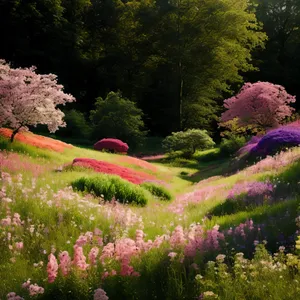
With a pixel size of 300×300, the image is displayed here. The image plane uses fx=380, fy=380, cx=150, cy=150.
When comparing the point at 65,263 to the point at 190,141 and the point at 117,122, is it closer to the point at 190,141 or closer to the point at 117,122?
the point at 190,141

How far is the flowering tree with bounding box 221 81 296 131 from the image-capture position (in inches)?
1017

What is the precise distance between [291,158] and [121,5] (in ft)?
Answer: 130

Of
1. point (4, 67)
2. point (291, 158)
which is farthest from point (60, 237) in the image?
point (4, 67)

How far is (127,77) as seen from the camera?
152 ft

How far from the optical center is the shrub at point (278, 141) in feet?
54.9

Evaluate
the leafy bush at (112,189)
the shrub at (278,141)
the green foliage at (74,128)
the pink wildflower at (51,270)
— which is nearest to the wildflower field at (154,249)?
the pink wildflower at (51,270)

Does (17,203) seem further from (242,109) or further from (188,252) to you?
(242,109)

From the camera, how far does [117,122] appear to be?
31656 millimetres

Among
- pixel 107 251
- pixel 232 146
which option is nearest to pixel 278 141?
pixel 232 146

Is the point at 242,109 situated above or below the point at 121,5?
below

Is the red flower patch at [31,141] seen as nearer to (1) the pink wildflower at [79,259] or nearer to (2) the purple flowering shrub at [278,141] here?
(2) the purple flowering shrub at [278,141]

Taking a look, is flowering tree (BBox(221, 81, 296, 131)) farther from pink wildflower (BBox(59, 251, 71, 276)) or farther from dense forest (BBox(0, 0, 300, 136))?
pink wildflower (BBox(59, 251, 71, 276))

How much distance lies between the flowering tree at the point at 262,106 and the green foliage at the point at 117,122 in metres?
8.62

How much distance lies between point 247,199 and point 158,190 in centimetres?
562
